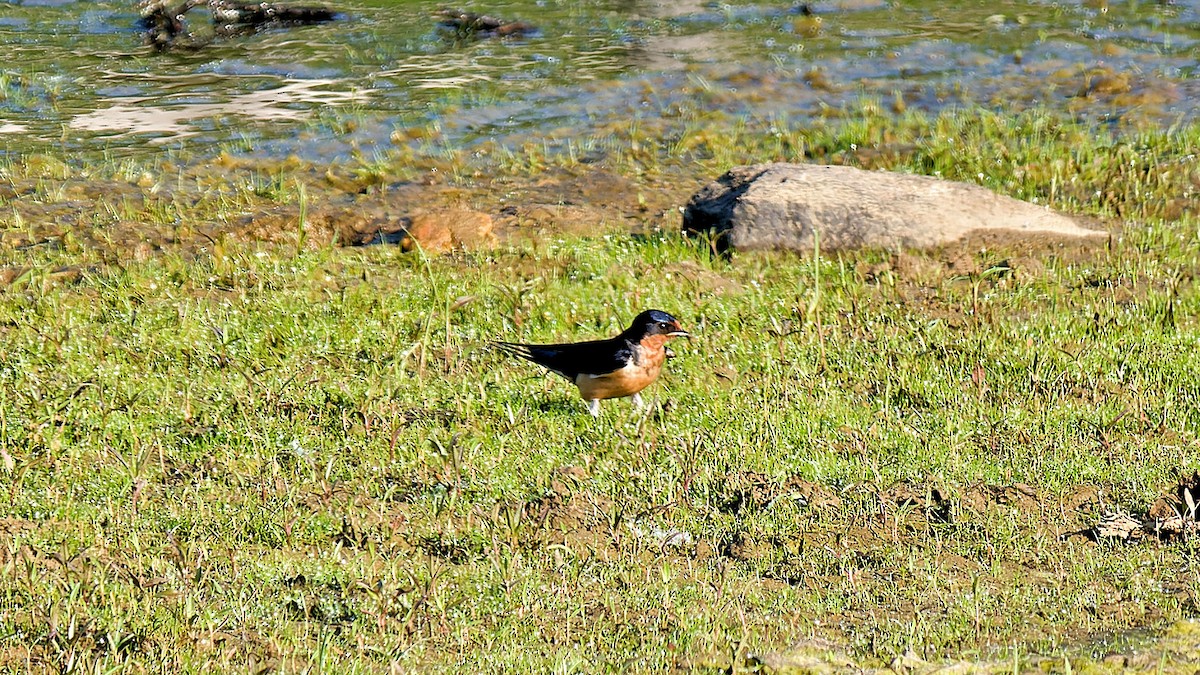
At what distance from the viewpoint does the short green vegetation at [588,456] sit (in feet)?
17.4

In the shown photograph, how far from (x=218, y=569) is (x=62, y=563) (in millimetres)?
574

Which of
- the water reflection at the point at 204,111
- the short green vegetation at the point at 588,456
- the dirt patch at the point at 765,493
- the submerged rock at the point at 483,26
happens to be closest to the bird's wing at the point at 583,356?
the short green vegetation at the point at 588,456

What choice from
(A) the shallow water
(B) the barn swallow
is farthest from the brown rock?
(A) the shallow water

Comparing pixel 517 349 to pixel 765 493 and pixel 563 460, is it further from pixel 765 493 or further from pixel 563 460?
pixel 765 493

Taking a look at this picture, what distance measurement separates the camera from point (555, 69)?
53.2 ft

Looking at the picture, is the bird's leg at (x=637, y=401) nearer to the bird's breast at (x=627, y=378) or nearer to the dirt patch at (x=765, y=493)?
→ the bird's breast at (x=627, y=378)

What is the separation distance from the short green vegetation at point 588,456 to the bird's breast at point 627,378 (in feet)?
0.69

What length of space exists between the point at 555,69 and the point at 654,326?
30.6 feet

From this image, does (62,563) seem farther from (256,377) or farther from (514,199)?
(514,199)

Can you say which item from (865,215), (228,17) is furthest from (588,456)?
(228,17)

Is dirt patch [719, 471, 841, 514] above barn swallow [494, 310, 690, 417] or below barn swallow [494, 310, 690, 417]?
below

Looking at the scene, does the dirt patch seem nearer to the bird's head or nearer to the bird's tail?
the bird's head

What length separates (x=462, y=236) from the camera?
33.1 feet

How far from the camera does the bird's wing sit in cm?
708
